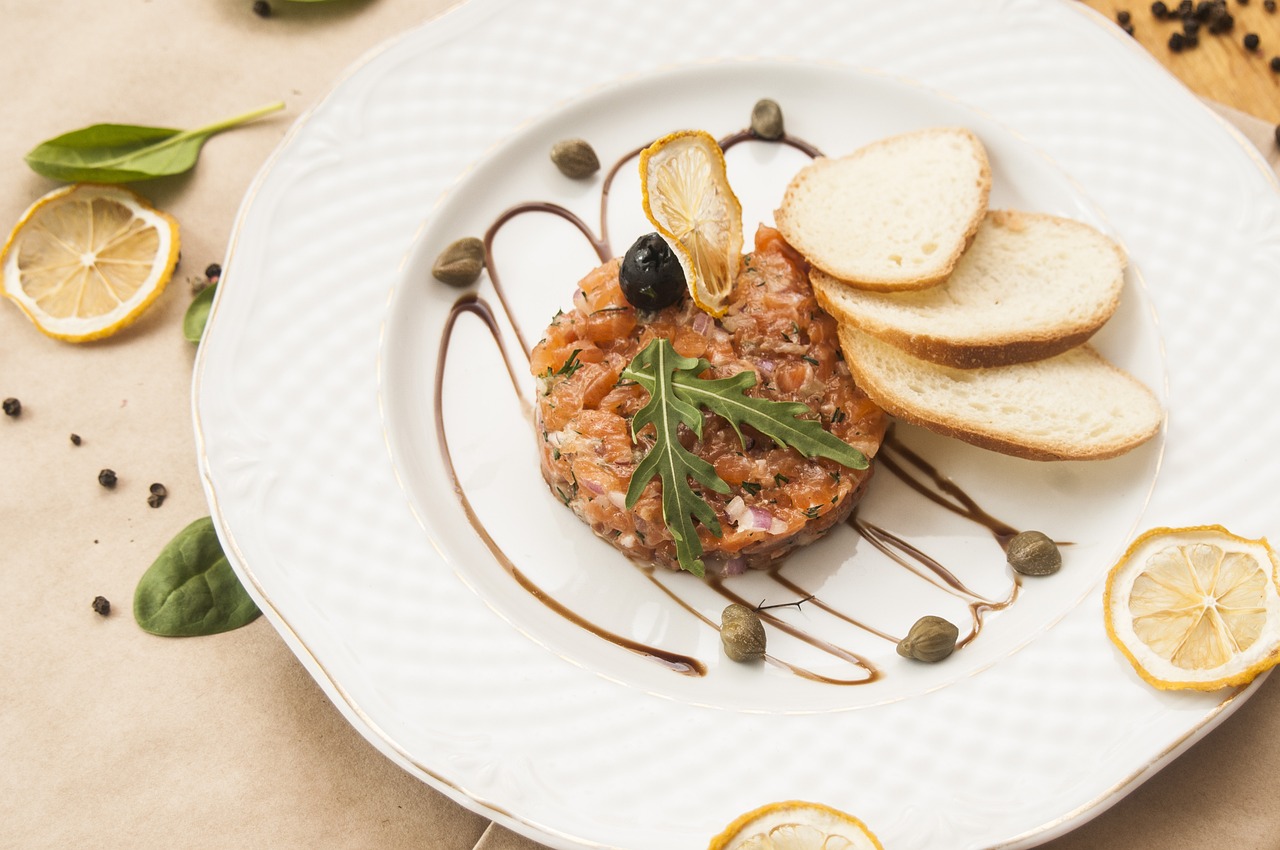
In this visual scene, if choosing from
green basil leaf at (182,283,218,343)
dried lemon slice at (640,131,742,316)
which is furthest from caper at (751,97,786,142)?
green basil leaf at (182,283,218,343)

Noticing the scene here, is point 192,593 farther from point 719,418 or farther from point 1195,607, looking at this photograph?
point 1195,607

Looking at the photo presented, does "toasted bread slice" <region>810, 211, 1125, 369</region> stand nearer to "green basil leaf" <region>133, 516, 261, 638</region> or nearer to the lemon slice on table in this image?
"green basil leaf" <region>133, 516, 261, 638</region>

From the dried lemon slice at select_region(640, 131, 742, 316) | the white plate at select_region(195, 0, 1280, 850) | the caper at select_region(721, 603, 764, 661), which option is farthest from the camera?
the caper at select_region(721, 603, 764, 661)

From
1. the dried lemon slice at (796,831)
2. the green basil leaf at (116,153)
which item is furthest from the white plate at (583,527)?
the green basil leaf at (116,153)

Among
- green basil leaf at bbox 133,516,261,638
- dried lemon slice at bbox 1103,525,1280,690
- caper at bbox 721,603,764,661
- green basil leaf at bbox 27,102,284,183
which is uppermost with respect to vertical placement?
dried lemon slice at bbox 1103,525,1280,690

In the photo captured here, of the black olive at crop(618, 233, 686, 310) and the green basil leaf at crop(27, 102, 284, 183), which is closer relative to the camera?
the black olive at crop(618, 233, 686, 310)

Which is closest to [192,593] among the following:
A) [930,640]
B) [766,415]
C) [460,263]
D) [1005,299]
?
[460,263]
